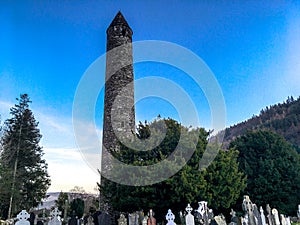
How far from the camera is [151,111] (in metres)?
17.5

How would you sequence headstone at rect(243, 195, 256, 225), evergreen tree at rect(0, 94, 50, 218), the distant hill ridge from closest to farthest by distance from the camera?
headstone at rect(243, 195, 256, 225) → evergreen tree at rect(0, 94, 50, 218) → the distant hill ridge

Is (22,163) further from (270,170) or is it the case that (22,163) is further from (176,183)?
(270,170)

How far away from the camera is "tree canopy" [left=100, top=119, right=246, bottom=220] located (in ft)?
40.1

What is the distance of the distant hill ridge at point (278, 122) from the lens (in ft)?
259

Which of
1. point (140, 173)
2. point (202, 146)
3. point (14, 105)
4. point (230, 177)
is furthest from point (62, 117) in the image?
point (14, 105)

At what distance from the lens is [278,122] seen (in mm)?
84750

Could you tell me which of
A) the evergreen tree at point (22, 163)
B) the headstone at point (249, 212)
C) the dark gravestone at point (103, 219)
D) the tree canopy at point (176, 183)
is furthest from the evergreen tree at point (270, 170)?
the evergreen tree at point (22, 163)

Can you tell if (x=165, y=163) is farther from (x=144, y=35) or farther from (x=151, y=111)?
(x=144, y=35)

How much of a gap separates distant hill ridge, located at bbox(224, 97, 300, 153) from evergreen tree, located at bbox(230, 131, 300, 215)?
5783 centimetres

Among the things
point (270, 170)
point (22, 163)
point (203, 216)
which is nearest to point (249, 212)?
point (203, 216)

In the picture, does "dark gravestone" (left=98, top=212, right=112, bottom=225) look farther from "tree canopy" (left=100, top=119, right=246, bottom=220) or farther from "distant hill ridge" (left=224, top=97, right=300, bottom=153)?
"distant hill ridge" (left=224, top=97, right=300, bottom=153)

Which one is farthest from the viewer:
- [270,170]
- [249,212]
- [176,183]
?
[270,170]

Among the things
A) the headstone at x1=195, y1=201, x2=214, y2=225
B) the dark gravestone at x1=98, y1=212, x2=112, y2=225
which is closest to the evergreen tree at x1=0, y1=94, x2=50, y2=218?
the dark gravestone at x1=98, y1=212, x2=112, y2=225

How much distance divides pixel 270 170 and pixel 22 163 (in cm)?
1950
